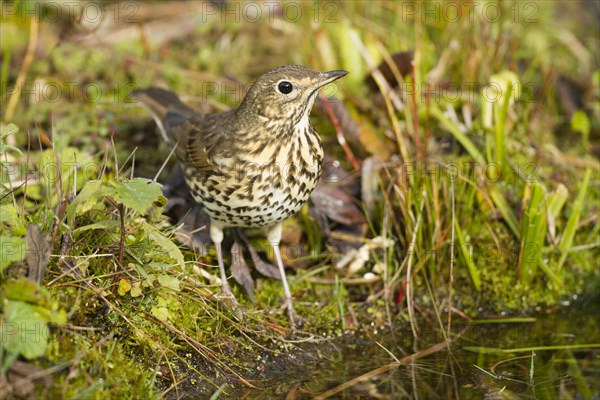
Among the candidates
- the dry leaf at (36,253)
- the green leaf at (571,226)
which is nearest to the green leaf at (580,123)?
the green leaf at (571,226)

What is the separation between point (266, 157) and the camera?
4.35 m

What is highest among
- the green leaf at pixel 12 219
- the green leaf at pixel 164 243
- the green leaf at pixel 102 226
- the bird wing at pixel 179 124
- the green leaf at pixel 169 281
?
the bird wing at pixel 179 124

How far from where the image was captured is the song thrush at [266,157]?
14.2 feet

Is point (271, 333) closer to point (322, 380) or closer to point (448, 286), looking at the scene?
point (322, 380)

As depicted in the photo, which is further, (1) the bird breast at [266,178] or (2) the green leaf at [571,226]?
(2) the green leaf at [571,226]

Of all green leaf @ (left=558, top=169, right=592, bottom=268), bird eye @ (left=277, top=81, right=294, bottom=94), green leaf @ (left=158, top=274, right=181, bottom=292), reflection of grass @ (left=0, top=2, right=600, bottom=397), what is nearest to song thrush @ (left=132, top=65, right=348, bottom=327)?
bird eye @ (left=277, top=81, right=294, bottom=94)

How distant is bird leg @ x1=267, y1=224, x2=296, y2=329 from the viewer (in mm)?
4685

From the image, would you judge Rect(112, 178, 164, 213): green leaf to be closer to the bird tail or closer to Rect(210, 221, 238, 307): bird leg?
Rect(210, 221, 238, 307): bird leg

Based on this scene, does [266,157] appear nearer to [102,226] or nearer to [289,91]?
[289,91]

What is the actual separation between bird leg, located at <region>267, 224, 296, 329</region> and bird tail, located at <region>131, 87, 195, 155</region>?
0.87 metres

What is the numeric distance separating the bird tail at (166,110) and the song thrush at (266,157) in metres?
0.63

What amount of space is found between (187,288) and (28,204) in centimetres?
107

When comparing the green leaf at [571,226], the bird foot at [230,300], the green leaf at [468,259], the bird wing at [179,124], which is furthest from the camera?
the green leaf at [571,226]

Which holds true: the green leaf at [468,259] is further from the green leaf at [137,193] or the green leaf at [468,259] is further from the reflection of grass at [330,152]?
the green leaf at [137,193]
